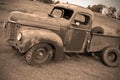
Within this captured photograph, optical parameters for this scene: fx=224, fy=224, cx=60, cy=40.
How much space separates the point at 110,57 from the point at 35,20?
2.51 meters

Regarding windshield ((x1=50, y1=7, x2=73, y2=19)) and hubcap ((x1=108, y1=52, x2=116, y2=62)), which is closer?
windshield ((x1=50, y1=7, x2=73, y2=19))

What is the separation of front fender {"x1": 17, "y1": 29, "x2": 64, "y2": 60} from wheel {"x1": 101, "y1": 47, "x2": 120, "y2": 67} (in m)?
1.53

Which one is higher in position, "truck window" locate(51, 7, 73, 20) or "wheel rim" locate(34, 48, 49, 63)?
"truck window" locate(51, 7, 73, 20)

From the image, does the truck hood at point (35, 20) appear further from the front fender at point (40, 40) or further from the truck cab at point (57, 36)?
the front fender at point (40, 40)

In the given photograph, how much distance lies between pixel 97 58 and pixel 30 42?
262 cm

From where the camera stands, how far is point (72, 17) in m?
5.53

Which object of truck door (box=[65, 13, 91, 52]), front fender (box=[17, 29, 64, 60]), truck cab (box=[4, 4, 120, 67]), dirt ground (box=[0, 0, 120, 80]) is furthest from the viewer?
truck door (box=[65, 13, 91, 52])

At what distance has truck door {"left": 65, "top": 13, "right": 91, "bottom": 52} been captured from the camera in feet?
18.0

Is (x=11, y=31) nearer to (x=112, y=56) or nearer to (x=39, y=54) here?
(x=39, y=54)

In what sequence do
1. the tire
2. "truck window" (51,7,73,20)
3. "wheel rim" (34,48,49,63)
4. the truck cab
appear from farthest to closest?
the tire
"truck window" (51,7,73,20)
"wheel rim" (34,48,49,63)
the truck cab

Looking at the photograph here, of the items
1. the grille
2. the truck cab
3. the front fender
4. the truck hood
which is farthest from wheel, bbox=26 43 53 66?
the grille

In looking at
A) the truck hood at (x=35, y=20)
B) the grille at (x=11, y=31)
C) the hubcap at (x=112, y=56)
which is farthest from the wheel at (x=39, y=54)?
the hubcap at (x=112, y=56)

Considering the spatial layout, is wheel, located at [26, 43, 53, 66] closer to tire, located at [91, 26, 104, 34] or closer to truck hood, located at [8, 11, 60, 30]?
truck hood, located at [8, 11, 60, 30]

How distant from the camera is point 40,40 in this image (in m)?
4.77
